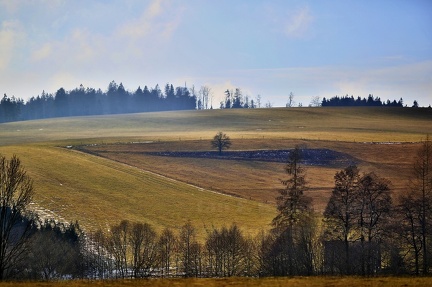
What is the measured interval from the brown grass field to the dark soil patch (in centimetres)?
209

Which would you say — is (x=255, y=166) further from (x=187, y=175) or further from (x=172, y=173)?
(x=172, y=173)

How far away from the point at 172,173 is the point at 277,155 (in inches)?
840

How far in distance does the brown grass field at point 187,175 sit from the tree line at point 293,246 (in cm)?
876

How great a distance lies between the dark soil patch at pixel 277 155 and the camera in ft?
305

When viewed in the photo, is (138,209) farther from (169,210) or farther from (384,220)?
(384,220)

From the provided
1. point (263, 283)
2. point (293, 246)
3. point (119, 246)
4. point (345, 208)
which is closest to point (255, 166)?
point (119, 246)

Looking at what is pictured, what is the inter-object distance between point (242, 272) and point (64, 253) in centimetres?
1372

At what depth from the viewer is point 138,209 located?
63531 millimetres

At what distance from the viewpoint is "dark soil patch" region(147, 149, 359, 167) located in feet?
305

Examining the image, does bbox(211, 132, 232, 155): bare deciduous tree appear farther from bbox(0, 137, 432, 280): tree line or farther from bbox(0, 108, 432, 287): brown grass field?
bbox(0, 137, 432, 280): tree line

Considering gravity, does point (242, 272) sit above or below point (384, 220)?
below

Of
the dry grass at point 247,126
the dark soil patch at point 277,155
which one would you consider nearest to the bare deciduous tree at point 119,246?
the dark soil patch at point 277,155

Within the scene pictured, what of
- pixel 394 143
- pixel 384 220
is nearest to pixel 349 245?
pixel 384 220

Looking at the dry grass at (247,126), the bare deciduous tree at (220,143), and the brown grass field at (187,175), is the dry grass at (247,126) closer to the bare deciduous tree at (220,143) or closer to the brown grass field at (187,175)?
the brown grass field at (187,175)
